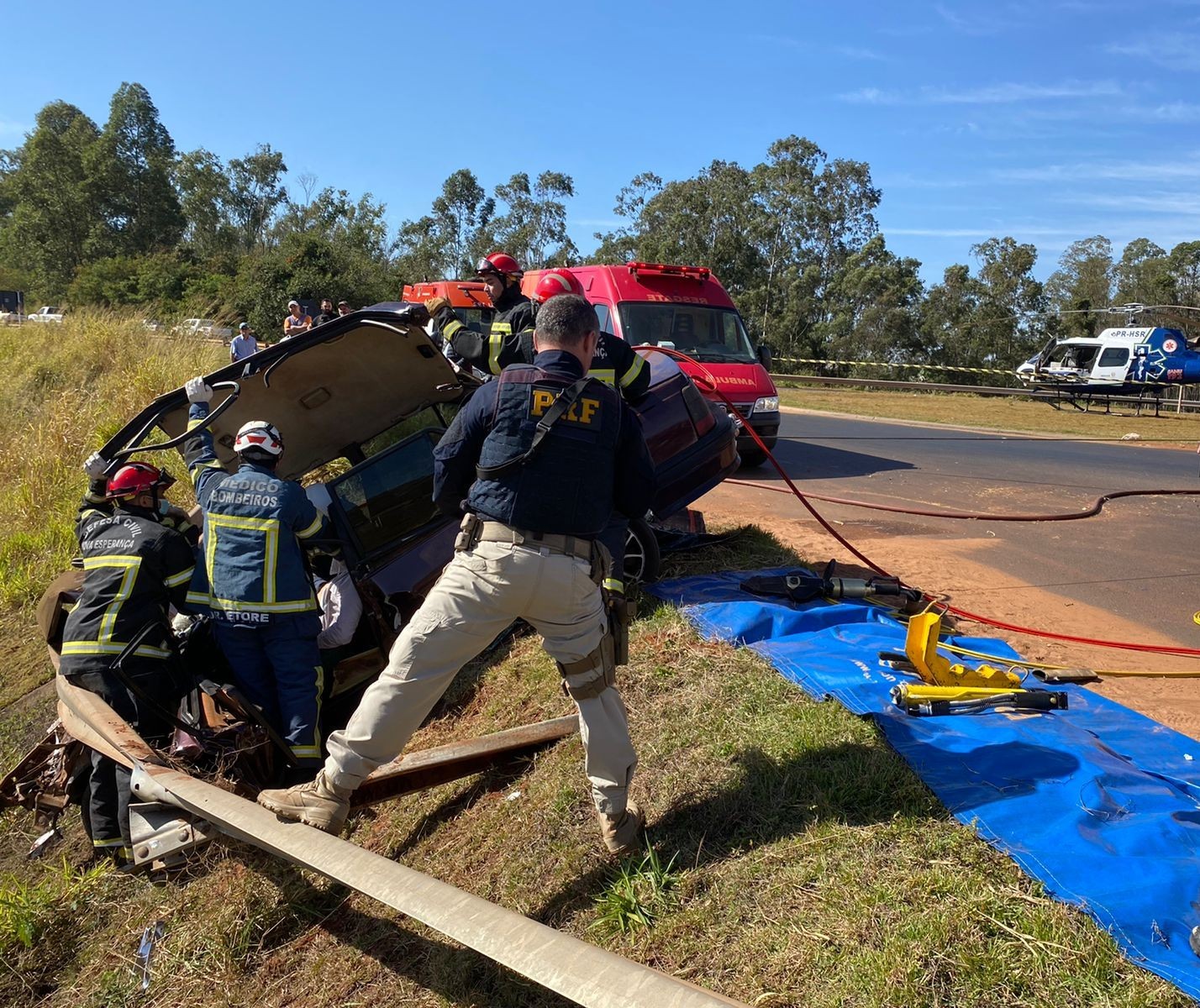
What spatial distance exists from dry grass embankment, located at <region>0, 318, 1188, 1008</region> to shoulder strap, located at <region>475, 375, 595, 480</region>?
57.3 inches

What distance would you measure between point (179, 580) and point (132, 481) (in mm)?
624

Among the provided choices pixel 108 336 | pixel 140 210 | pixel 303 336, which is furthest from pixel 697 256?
pixel 303 336

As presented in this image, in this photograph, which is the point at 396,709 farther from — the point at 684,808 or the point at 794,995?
the point at 794,995

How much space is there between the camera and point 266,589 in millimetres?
4117

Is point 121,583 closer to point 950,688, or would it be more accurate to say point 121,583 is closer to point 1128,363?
point 950,688

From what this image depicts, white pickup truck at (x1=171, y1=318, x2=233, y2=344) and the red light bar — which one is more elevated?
the red light bar

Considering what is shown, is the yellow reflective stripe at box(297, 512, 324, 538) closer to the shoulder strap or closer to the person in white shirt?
the shoulder strap

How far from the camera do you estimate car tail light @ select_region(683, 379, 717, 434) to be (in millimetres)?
5445

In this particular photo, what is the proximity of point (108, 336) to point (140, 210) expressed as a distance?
43.0m

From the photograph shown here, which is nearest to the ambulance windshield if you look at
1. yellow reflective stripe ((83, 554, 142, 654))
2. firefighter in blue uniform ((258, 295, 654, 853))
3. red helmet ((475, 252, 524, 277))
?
red helmet ((475, 252, 524, 277))

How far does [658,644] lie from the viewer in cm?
469

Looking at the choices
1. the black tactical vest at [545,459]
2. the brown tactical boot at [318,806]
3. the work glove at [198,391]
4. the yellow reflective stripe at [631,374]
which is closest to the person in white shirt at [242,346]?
the work glove at [198,391]

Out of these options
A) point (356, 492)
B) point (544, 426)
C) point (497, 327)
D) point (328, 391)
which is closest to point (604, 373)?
point (497, 327)

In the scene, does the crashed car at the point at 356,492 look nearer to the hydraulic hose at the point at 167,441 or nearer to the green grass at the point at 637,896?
the hydraulic hose at the point at 167,441
